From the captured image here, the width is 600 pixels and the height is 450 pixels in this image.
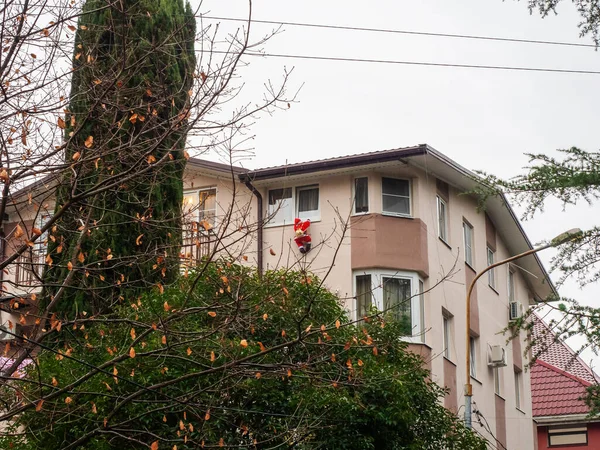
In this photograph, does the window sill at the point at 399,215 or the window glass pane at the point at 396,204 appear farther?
the window glass pane at the point at 396,204

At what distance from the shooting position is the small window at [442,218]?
28.1 m

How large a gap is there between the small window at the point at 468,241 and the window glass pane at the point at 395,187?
3.44m

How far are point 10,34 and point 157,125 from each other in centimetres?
158

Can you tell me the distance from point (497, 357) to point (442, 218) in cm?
449

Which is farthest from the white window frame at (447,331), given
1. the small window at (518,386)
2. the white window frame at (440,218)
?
the small window at (518,386)

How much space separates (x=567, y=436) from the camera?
39.9 metres

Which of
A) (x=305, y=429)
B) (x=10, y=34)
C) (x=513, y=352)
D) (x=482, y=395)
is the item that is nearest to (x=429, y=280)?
(x=482, y=395)

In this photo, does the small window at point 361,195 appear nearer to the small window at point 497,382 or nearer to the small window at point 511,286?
the small window at point 497,382

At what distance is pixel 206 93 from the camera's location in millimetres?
11031

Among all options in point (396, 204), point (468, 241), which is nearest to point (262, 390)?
point (396, 204)

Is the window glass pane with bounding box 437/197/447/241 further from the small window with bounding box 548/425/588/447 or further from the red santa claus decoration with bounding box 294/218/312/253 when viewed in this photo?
the small window with bounding box 548/425/588/447

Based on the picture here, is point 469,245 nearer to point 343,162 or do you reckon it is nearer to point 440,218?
point 440,218

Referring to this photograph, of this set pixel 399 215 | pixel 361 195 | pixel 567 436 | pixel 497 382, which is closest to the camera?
pixel 399 215

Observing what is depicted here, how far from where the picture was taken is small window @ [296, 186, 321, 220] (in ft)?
89.3
